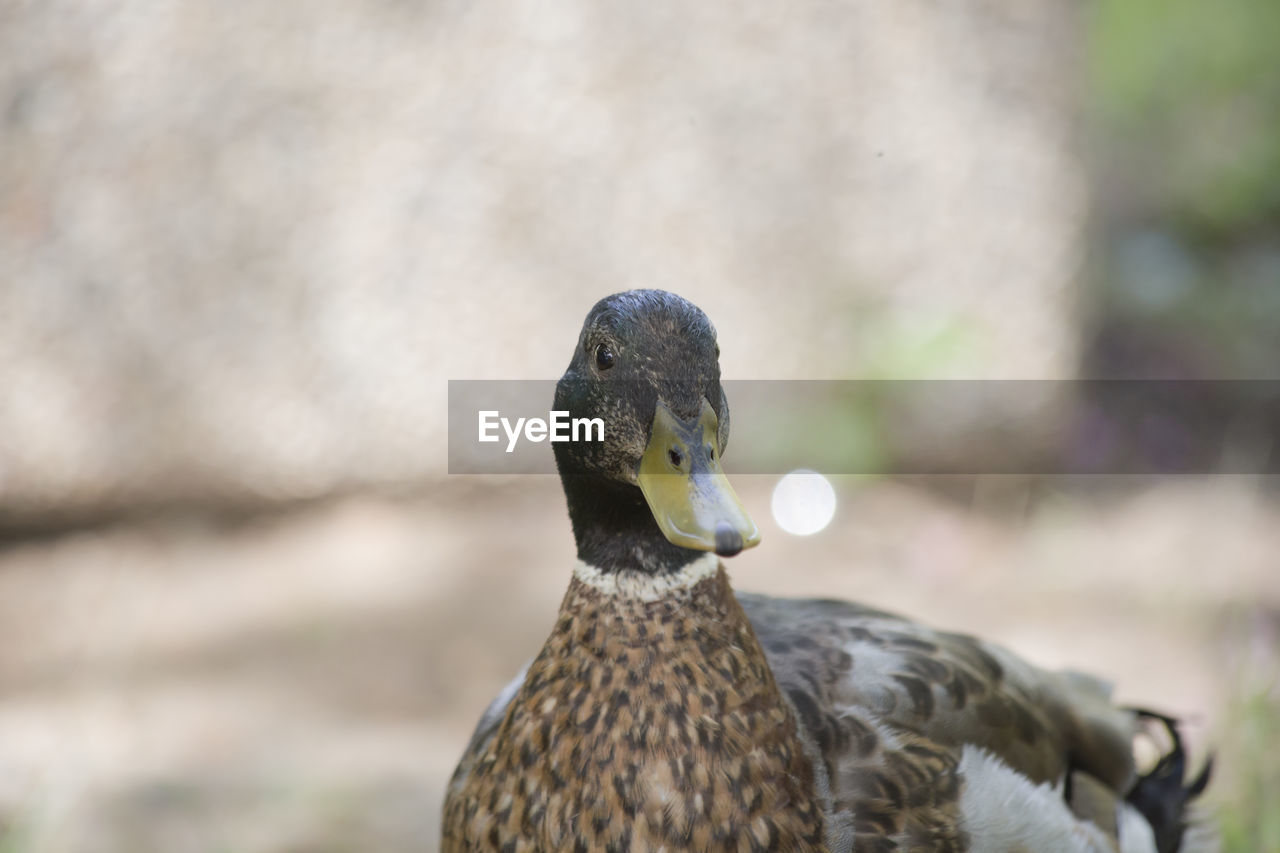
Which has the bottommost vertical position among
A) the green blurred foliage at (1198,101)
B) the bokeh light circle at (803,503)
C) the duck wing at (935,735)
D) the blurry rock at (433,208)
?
the duck wing at (935,735)

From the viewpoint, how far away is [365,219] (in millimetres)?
3879

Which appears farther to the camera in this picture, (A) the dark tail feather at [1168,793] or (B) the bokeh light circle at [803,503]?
(B) the bokeh light circle at [803,503]

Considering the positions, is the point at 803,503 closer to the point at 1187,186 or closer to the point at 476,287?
the point at 476,287

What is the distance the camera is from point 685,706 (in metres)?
1.39

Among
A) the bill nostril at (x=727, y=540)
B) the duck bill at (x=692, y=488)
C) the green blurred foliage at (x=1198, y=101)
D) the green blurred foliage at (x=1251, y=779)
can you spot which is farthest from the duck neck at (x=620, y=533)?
the green blurred foliage at (x=1198, y=101)

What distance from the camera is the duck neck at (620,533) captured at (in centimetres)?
143

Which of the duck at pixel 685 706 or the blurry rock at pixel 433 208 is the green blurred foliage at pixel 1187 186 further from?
the duck at pixel 685 706

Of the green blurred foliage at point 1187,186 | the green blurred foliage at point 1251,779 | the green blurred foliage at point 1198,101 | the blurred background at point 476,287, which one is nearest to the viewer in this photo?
the green blurred foliage at point 1251,779

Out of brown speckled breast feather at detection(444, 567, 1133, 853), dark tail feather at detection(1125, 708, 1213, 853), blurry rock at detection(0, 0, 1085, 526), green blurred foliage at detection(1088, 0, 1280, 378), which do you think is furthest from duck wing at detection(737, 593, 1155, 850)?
green blurred foliage at detection(1088, 0, 1280, 378)

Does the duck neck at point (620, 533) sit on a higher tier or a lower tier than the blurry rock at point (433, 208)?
lower

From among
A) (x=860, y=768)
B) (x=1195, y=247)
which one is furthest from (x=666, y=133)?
(x=1195, y=247)

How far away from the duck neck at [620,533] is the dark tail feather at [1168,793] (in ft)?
3.82

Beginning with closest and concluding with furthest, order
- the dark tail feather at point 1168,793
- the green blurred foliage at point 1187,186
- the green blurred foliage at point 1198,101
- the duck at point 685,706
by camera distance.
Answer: the duck at point 685,706 → the dark tail feather at point 1168,793 → the green blurred foliage at point 1187,186 → the green blurred foliage at point 1198,101

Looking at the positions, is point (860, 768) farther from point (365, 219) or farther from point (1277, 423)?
point (1277, 423)
